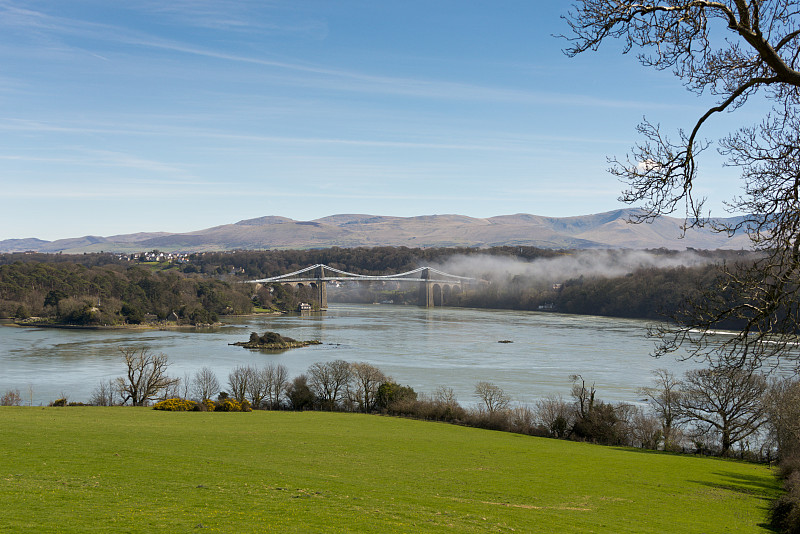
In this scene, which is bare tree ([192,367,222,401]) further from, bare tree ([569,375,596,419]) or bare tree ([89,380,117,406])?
bare tree ([569,375,596,419])

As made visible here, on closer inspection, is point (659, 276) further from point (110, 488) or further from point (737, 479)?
point (110, 488)

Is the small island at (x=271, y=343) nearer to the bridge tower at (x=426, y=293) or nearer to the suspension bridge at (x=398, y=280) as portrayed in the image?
the suspension bridge at (x=398, y=280)

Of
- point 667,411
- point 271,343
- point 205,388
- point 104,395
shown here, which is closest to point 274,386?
point 205,388

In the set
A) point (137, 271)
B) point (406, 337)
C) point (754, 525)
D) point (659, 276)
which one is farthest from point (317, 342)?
point (659, 276)

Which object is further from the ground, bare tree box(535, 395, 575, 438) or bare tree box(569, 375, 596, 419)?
bare tree box(569, 375, 596, 419)

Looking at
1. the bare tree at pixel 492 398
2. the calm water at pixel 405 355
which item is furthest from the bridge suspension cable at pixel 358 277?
the bare tree at pixel 492 398

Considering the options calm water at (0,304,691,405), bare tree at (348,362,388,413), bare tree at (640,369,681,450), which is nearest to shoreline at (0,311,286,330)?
calm water at (0,304,691,405)
